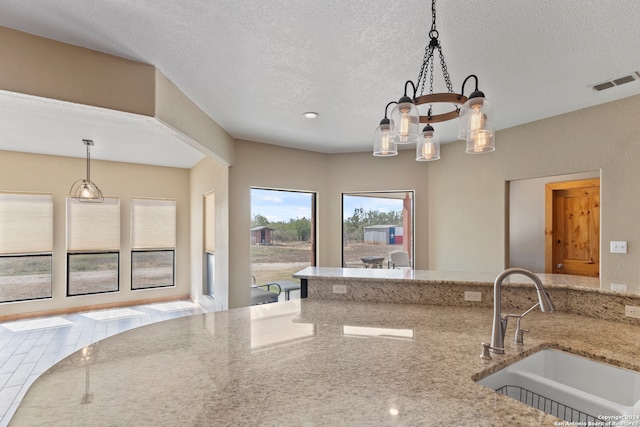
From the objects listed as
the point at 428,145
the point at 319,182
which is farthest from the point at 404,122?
the point at 319,182

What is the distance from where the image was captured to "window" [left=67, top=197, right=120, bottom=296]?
5383 mm

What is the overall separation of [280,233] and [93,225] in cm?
332

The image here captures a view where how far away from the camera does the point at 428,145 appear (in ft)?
7.83

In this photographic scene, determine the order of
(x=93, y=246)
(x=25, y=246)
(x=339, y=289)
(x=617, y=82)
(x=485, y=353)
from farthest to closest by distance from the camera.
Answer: (x=93, y=246) < (x=25, y=246) < (x=617, y=82) < (x=339, y=289) < (x=485, y=353)

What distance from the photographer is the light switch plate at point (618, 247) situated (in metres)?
3.04

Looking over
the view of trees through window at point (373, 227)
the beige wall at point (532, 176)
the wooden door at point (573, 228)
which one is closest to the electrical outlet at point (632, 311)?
the beige wall at point (532, 176)

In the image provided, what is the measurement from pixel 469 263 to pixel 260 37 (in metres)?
3.82

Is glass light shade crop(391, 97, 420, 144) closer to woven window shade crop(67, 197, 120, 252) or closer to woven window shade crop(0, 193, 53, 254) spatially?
woven window shade crop(67, 197, 120, 252)

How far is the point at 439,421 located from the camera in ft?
2.80

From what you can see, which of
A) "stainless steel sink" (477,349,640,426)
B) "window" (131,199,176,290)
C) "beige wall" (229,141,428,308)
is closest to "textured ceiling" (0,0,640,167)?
"beige wall" (229,141,428,308)

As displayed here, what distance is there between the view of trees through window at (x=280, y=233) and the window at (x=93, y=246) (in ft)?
9.32

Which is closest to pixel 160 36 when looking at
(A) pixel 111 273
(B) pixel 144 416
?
(B) pixel 144 416

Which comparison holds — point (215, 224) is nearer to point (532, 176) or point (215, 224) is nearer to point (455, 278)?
point (455, 278)

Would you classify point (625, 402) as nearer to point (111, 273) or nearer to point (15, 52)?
point (15, 52)
